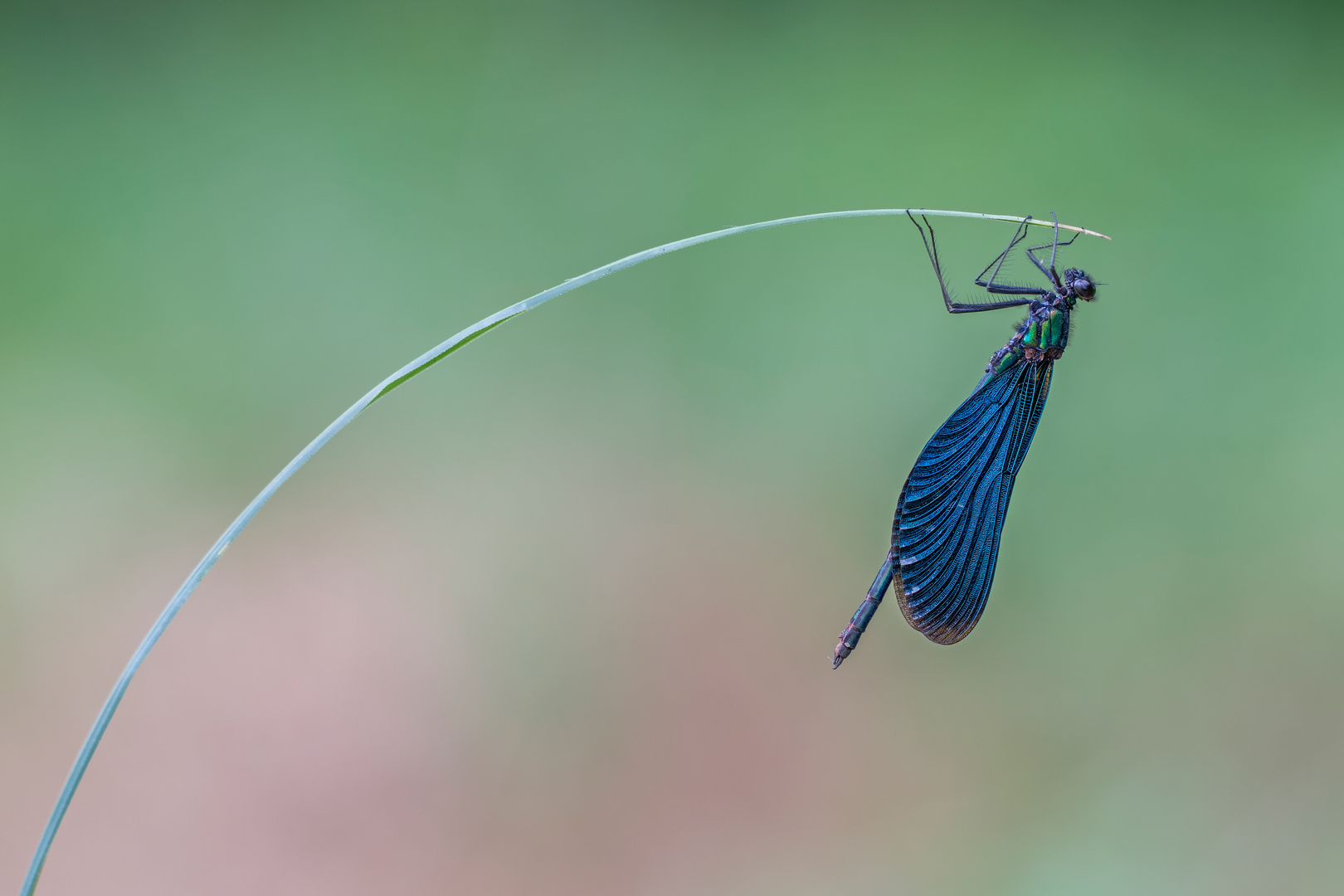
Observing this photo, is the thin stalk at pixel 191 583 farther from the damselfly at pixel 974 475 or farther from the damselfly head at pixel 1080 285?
the damselfly head at pixel 1080 285

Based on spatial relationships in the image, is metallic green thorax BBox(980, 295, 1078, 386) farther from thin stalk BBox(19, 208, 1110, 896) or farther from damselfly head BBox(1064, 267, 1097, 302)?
thin stalk BBox(19, 208, 1110, 896)

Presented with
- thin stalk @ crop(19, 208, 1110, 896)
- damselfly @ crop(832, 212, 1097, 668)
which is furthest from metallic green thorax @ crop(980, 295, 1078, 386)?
thin stalk @ crop(19, 208, 1110, 896)

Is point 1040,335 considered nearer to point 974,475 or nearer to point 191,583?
point 974,475

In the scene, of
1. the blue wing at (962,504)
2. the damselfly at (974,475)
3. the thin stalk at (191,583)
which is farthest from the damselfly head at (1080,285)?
the thin stalk at (191,583)

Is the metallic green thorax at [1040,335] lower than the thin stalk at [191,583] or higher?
higher

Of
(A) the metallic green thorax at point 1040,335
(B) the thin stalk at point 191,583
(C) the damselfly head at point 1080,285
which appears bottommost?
(B) the thin stalk at point 191,583

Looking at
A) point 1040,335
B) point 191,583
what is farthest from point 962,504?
point 191,583
